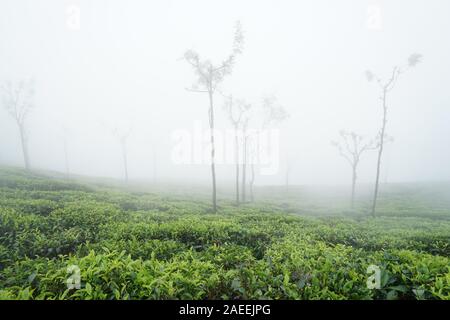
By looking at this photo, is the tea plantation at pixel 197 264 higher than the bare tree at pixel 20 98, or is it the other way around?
the bare tree at pixel 20 98

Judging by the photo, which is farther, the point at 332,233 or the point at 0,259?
the point at 332,233

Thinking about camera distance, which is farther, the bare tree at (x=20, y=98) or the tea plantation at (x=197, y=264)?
the bare tree at (x=20, y=98)

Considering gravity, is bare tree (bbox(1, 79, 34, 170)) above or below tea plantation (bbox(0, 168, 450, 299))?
above

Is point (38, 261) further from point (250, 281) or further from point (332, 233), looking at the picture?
point (332, 233)

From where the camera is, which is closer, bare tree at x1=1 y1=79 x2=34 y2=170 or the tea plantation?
the tea plantation

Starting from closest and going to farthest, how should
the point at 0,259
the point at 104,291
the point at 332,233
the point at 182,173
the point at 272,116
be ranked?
1. the point at 104,291
2. the point at 0,259
3. the point at 332,233
4. the point at 272,116
5. the point at 182,173

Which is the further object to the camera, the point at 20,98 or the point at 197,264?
the point at 20,98

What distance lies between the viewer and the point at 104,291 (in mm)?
4418

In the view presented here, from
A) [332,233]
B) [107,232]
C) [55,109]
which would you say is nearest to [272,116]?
[332,233]

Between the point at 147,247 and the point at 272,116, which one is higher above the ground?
the point at 272,116

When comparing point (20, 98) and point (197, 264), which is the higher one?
point (20, 98)

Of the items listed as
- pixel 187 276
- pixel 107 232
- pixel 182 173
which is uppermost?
pixel 187 276
